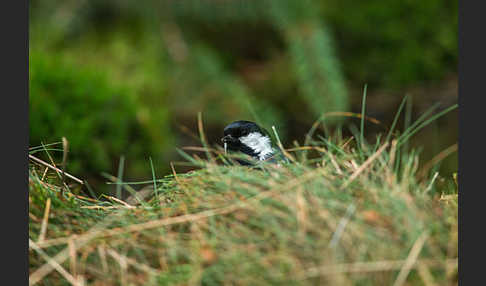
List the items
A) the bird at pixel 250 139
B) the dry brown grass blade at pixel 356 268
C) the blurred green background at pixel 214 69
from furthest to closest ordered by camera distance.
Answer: the blurred green background at pixel 214 69 → the bird at pixel 250 139 → the dry brown grass blade at pixel 356 268

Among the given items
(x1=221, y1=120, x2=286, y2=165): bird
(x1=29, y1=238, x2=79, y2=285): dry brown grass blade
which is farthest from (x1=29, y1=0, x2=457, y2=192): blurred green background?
(x1=29, y1=238, x2=79, y2=285): dry brown grass blade

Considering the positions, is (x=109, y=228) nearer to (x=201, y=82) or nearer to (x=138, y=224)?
(x=138, y=224)

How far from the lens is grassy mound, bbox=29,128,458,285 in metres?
1.03

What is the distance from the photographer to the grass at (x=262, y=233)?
3.37ft

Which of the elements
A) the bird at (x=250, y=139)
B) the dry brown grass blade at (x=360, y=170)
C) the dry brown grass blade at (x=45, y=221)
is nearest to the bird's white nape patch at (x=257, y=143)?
the bird at (x=250, y=139)

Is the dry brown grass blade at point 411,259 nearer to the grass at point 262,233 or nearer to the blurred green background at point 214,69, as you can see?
the grass at point 262,233

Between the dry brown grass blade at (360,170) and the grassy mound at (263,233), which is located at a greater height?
the dry brown grass blade at (360,170)

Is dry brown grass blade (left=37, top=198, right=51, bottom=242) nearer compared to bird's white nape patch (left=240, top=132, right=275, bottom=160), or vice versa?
dry brown grass blade (left=37, top=198, right=51, bottom=242)

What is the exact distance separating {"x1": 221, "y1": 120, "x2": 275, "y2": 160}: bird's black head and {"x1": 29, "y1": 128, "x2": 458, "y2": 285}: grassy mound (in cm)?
50

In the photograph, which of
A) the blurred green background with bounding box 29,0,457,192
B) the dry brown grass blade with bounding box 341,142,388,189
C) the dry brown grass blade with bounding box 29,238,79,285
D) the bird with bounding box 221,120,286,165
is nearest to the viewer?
the dry brown grass blade with bounding box 29,238,79,285

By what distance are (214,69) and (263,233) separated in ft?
11.7

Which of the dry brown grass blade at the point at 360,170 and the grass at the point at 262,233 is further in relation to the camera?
the dry brown grass blade at the point at 360,170

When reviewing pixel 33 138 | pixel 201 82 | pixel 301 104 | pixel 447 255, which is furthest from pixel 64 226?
pixel 301 104

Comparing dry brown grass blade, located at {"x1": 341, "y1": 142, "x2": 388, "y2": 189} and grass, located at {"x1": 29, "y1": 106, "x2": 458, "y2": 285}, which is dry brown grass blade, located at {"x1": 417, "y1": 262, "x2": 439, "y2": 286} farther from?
dry brown grass blade, located at {"x1": 341, "y1": 142, "x2": 388, "y2": 189}
